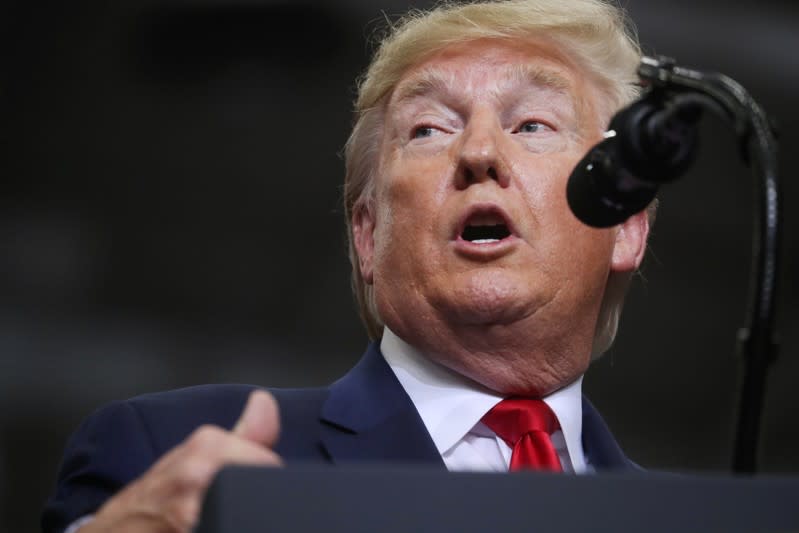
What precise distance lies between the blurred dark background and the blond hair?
67 cm

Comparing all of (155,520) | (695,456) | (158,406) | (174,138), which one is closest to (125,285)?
(174,138)

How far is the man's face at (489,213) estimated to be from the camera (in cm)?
175

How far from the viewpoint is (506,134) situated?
6.07 feet

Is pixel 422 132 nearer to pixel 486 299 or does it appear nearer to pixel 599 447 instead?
pixel 486 299

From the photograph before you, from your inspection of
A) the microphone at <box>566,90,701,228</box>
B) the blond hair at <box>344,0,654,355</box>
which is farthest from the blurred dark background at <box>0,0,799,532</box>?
the microphone at <box>566,90,701,228</box>

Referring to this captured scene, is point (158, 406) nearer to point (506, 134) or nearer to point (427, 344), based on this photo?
point (427, 344)

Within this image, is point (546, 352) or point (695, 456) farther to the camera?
point (695, 456)

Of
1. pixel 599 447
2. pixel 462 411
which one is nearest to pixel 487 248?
pixel 462 411

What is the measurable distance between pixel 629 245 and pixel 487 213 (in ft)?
1.04

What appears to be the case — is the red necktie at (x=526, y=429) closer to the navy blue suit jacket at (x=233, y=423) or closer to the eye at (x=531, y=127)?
the navy blue suit jacket at (x=233, y=423)

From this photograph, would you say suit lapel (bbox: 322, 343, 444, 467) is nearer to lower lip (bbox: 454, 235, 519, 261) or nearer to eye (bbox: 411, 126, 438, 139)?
lower lip (bbox: 454, 235, 519, 261)

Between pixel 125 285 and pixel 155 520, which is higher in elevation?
pixel 155 520

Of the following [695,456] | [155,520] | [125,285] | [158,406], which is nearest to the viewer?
[155,520]

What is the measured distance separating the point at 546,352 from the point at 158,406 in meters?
0.52
